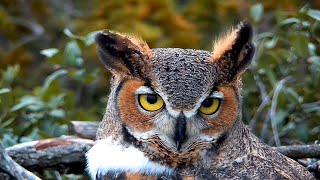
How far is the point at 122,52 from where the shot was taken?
10.2 ft

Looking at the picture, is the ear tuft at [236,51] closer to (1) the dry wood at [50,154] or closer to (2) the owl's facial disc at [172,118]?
(2) the owl's facial disc at [172,118]

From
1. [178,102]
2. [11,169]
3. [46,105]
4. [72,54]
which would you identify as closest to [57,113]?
[46,105]

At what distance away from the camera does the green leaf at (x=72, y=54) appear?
413 cm

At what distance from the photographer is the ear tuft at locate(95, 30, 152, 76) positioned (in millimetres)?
3041

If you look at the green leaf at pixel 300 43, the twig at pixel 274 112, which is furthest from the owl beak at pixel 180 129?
the green leaf at pixel 300 43

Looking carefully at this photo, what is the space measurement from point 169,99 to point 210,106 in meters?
0.16

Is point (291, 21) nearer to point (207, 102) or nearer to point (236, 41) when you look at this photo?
point (236, 41)

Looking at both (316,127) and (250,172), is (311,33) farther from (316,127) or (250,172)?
(250,172)

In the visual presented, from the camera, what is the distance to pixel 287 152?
3631mm

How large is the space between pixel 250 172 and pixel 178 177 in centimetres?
28

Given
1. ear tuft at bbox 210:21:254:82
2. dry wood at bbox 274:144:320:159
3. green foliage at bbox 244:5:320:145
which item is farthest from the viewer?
green foliage at bbox 244:5:320:145

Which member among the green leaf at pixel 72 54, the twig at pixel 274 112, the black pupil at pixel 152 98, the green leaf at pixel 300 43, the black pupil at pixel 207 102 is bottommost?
the black pupil at pixel 152 98

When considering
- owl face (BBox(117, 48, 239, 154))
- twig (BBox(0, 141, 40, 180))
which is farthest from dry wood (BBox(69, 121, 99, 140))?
owl face (BBox(117, 48, 239, 154))

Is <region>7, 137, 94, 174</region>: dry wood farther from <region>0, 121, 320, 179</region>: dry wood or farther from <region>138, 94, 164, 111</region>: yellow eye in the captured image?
<region>138, 94, 164, 111</region>: yellow eye
